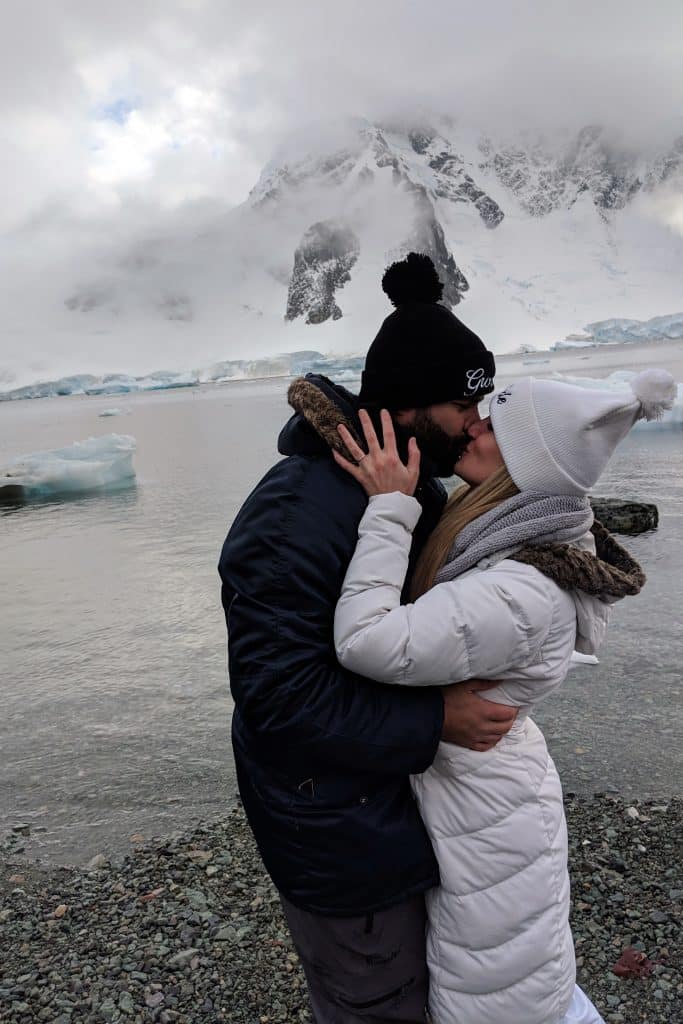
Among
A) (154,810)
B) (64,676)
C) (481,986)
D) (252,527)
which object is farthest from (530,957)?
(64,676)

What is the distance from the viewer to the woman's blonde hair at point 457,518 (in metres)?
1.91

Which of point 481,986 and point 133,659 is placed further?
point 133,659

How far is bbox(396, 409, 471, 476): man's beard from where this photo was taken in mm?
1984

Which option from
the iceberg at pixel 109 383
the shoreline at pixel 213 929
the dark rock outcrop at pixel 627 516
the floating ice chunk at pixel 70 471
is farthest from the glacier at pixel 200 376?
the shoreline at pixel 213 929

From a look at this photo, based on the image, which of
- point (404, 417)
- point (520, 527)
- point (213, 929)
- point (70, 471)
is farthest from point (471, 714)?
point (70, 471)

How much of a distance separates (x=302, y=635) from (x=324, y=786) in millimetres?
358

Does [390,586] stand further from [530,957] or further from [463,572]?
[530,957]

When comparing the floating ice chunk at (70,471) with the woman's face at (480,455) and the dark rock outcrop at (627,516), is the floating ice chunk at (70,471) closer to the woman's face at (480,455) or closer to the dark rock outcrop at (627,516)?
the dark rock outcrop at (627,516)

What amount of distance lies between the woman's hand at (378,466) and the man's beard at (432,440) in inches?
4.9

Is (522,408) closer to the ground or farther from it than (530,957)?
farther from it

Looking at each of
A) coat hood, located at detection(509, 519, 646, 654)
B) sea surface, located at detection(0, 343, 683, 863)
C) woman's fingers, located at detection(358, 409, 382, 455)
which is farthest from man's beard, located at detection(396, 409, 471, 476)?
sea surface, located at detection(0, 343, 683, 863)

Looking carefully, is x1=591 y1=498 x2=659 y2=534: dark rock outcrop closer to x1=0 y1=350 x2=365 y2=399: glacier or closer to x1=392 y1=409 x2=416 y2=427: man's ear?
x1=392 y1=409 x2=416 y2=427: man's ear

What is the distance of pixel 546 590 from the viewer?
1.76m

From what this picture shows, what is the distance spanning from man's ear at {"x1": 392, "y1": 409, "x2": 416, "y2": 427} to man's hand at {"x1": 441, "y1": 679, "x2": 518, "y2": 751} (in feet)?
2.09
